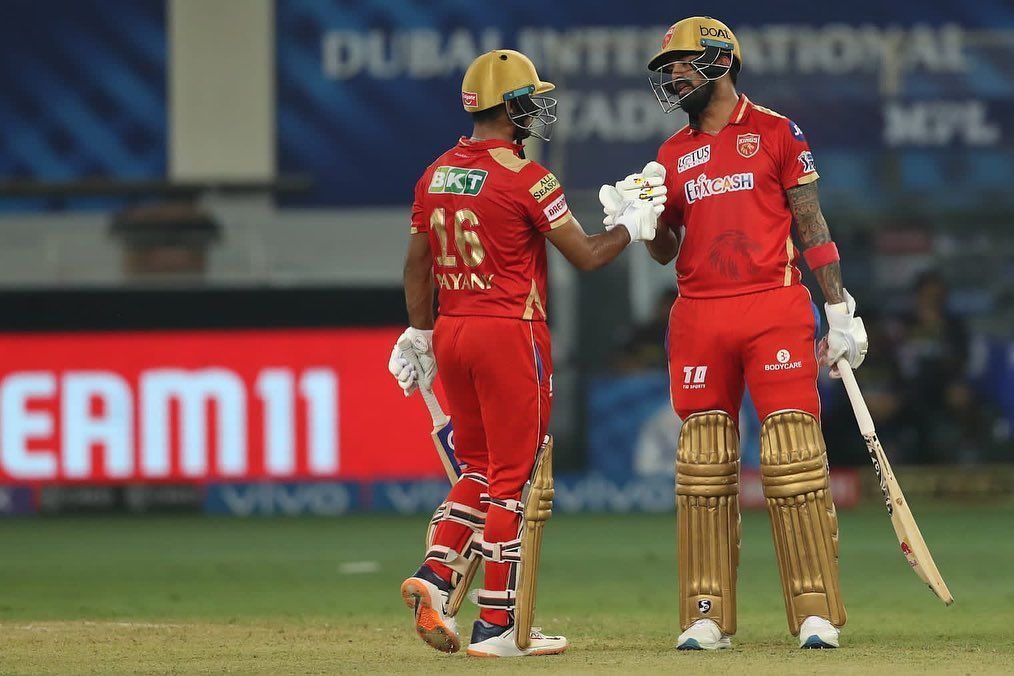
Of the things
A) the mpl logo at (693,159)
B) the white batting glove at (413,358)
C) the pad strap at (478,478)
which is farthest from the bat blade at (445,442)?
the mpl logo at (693,159)

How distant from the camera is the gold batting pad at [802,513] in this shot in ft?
20.0

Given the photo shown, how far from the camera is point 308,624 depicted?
7.27 metres

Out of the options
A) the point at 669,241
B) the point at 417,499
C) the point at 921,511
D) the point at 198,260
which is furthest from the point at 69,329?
the point at 669,241

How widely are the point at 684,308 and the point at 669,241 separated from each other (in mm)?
341

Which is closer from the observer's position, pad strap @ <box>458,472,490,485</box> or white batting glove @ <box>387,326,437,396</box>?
pad strap @ <box>458,472,490,485</box>

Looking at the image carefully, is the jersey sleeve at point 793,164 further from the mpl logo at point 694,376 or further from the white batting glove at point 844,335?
the mpl logo at point 694,376

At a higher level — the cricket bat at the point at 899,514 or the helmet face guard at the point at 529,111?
the helmet face guard at the point at 529,111

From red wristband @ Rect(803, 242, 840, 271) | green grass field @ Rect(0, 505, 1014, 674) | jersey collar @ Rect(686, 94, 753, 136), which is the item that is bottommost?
green grass field @ Rect(0, 505, 1014, 674)

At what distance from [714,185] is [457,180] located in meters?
0.88

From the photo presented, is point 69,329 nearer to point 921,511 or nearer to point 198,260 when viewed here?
point 198,260

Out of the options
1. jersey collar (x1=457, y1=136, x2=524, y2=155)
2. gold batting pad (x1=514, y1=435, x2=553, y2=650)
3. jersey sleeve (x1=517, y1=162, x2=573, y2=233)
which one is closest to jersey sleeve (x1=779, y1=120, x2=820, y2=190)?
jersey sleeve (x1=517, y1=162, x2=573, y2=233)

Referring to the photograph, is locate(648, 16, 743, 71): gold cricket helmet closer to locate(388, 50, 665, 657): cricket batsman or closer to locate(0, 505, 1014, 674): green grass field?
locate(388, 50, 665, 657): cricket batsman

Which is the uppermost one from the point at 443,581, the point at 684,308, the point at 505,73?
the point at 505,73

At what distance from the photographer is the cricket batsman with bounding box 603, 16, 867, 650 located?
612cm
